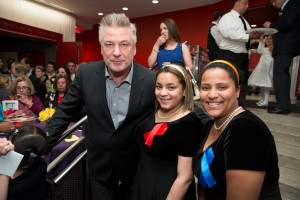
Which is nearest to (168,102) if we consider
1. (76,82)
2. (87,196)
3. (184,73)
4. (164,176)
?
(184,73)

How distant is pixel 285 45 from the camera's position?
2691mm

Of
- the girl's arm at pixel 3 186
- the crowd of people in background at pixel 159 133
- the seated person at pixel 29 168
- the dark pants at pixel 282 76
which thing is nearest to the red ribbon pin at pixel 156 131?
the crowd of people in background at pixel 159 133

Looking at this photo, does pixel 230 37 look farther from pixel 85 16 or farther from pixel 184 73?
pixel 85 16

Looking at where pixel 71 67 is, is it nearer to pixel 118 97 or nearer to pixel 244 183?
pixel 118 97

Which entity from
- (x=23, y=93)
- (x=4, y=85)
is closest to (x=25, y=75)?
(x=4, y=85)

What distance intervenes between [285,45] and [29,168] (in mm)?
3174

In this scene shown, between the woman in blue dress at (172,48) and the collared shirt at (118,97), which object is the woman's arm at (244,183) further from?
the woman in blue dress at (172,48)

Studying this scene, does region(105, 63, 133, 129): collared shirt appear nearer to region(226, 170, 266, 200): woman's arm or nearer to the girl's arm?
the girl's arm

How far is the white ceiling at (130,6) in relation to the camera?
7863 millimetres

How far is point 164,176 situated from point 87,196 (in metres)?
1.14

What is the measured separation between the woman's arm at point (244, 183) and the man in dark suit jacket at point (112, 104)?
0.72 meters

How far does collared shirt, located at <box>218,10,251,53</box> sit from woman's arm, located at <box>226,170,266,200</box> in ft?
7.46

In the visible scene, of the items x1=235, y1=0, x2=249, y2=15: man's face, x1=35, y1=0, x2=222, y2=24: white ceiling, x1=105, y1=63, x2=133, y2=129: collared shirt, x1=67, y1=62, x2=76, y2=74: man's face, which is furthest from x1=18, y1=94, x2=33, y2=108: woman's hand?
x1=35, y1=0, x2=222, y2=24: white ceiling

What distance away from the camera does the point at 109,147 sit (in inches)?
55.0
